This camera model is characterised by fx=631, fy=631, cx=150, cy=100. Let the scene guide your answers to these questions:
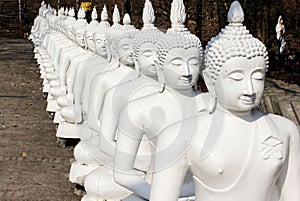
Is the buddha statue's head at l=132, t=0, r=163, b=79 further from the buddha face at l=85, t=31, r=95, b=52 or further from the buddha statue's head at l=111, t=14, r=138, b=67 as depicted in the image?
the buddha face at l=85, t=31, r=95, b=52

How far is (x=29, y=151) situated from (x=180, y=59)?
3854 millimetres

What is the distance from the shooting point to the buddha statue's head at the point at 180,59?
9.18 feet

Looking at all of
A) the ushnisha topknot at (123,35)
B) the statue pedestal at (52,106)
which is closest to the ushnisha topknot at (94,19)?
the ushnisha topknot at (123,35)

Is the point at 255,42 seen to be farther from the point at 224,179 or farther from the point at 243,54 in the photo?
the point at 224,179

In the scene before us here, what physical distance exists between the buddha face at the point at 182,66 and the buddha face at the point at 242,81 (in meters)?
0.56

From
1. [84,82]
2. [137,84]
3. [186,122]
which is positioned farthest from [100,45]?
[186,122]

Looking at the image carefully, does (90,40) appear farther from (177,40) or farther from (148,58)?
(177,40)

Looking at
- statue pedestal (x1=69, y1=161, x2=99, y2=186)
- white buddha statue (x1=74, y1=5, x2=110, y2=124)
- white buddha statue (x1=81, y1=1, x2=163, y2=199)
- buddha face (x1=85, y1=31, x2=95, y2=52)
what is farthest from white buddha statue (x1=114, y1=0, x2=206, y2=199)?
buddha face (x1=85, y1=31, x2=95, y2=52)

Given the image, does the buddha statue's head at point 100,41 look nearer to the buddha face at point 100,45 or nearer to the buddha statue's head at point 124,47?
the buddha face at point 100,45

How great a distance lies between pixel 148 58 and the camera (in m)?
3.34

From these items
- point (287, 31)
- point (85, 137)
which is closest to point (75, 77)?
point (85, 137)

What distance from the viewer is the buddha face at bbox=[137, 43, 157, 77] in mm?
3326

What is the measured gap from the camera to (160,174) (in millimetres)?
2338

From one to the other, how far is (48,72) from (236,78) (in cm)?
571
